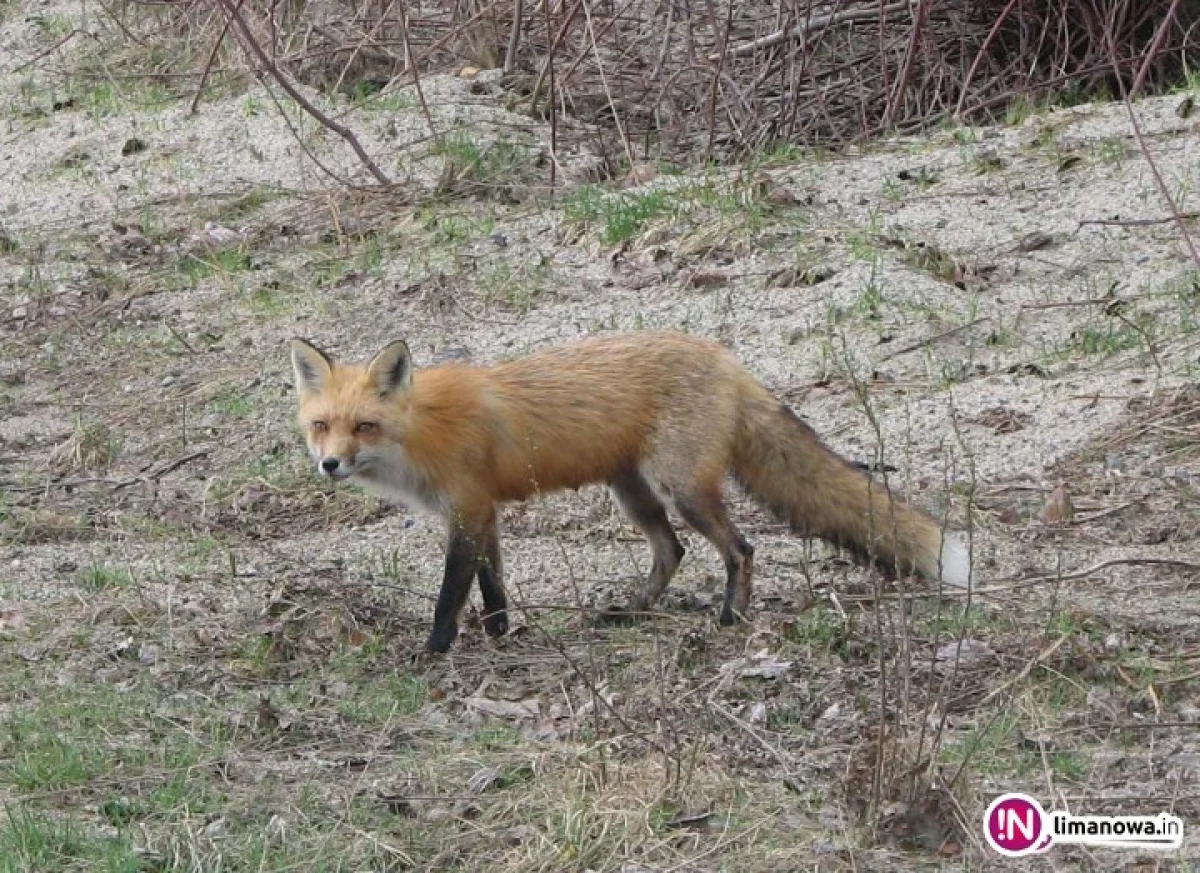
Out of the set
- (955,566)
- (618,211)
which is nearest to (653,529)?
(955,566)

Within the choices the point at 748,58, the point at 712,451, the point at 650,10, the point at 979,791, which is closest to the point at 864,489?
the point at 712,451

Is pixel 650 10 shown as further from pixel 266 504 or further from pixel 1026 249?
pixel 266 504

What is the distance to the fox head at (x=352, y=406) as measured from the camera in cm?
614

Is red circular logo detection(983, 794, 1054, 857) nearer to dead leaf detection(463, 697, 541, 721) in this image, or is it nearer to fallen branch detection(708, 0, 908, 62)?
dead leaf detection(463, 697, 541, 721)

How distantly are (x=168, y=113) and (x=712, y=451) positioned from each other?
24.3 feet

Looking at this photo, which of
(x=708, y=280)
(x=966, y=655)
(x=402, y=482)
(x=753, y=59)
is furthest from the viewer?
(x=753, y=59)

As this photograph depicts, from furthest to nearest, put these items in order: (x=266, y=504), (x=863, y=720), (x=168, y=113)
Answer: (x=168, y=113) → (x=266, y=504) → (x=863, y=720)

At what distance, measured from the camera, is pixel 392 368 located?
626 centimetres

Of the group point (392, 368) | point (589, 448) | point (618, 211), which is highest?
point (392, 368)

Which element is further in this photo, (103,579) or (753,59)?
(753,59)

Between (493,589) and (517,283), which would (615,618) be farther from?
(517,283)

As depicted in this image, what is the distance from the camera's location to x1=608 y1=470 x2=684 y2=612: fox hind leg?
672cm

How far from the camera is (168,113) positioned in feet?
41.5

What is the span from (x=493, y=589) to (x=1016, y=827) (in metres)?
2.48
